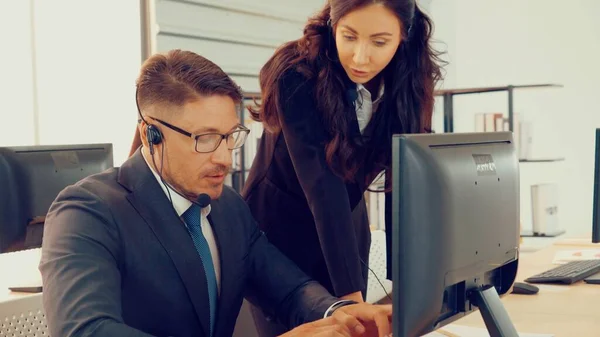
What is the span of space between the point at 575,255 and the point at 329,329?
157 cm

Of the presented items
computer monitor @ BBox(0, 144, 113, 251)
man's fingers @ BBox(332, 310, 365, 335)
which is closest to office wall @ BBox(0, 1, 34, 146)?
computer monitor @ BBox(0, 144, 113, 251)

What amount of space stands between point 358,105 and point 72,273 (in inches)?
34.6

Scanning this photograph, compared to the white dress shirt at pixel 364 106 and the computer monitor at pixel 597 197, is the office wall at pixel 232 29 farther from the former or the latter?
the computer monitor at pixel 597 197

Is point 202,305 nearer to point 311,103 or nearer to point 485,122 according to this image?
point 311,103

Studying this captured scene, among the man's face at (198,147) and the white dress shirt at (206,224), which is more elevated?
the man's face at (198,147)

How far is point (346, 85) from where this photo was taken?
184 cm

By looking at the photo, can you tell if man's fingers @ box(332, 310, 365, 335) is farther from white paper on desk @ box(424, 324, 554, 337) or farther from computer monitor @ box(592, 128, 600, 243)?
computer monitor @ box(592, 128, 600, 243)

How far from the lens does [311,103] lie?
1789 millimetres

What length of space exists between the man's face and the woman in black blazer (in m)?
0.32

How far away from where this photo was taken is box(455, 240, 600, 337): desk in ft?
5.43

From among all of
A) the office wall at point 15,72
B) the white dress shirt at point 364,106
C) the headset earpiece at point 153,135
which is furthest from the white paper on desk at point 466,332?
the office wall at point 15,72

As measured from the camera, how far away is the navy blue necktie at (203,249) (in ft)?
4.94

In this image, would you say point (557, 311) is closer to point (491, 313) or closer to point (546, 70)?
point (491, 313)

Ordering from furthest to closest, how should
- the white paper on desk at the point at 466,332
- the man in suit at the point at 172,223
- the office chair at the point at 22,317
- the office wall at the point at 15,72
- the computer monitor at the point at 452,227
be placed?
the office wall at the point at 15,72
the office chair at the point at 22,317
the white paper on desk at the point at 466,332
the man in suit at the point at 172,223
the computer monitor at the point at 452,227
